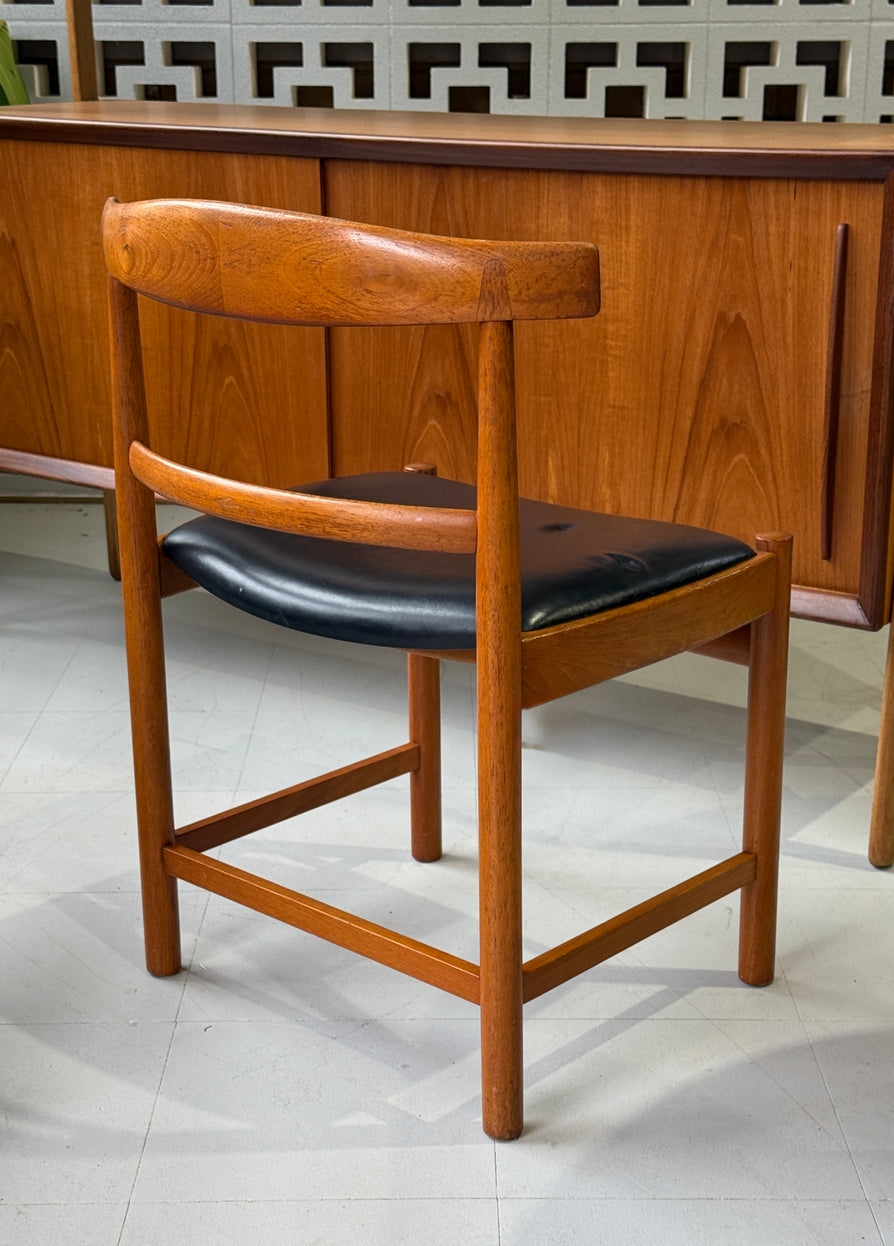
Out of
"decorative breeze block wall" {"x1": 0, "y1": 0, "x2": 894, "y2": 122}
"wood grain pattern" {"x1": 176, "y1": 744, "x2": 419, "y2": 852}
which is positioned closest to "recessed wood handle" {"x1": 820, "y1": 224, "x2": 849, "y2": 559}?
"wood grain pattern" {"x1": 176, "y1": 744, "x2": 419, "y2": 852}

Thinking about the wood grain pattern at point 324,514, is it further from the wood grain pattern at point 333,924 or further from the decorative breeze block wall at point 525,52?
the decorative breeze block wall at point 525,52

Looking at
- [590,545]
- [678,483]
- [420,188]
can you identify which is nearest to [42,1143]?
[590,545]

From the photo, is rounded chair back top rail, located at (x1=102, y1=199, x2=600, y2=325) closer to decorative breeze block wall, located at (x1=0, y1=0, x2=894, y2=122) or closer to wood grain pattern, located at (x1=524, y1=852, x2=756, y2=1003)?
wood grain pattern, located at (x1=524, y1=852, x2=756, y2=1003)

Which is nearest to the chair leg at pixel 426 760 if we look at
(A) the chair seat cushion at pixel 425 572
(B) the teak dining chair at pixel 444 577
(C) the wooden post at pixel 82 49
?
(B) the teak dining chair at pixel 444 577

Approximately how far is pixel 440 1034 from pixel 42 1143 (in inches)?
12.8

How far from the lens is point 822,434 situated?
4.32 feet

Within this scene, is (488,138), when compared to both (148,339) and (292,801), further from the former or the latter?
(292,801)

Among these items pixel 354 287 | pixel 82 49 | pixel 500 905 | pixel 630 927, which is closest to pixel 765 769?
pixel 630 927

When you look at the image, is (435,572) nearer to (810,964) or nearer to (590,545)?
(590,545)

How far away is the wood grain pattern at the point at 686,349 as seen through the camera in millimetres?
1289

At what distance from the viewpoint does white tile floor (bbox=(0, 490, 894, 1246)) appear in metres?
1.01

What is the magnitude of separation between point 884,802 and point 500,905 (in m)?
0.61

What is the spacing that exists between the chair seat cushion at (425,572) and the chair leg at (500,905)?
0.20 ft

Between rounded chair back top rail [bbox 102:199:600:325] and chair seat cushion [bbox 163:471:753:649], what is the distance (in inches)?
7.9
